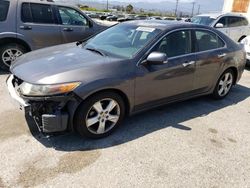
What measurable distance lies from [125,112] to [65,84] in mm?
1041

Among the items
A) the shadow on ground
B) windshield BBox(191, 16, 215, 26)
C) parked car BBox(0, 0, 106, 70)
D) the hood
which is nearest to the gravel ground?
the shadow on ground

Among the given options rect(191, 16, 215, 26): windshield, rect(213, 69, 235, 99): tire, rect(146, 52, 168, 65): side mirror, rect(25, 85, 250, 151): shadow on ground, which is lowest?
rect(25, 85, 250, 151): shadow on ground

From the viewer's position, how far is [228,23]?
33.6 ft

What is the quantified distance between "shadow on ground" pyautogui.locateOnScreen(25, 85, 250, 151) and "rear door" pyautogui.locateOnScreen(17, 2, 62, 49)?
3276mm

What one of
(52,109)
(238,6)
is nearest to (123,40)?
(52,109)

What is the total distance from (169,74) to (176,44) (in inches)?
20.4

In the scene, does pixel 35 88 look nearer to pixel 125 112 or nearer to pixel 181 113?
pixel 125 112

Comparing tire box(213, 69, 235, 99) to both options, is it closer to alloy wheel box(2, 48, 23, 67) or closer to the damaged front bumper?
the damaged front bumper

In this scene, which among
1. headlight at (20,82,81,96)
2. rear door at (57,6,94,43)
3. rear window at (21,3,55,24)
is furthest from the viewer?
rear door at (57,6,94,43)

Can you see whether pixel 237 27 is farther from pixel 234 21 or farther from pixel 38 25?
pixel 38 25

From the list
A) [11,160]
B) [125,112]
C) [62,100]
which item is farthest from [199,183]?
[11,160]

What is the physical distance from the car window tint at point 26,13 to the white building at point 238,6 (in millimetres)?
13209

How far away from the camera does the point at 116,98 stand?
3352 millimetres

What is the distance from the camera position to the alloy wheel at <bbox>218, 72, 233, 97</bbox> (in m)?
4.98
